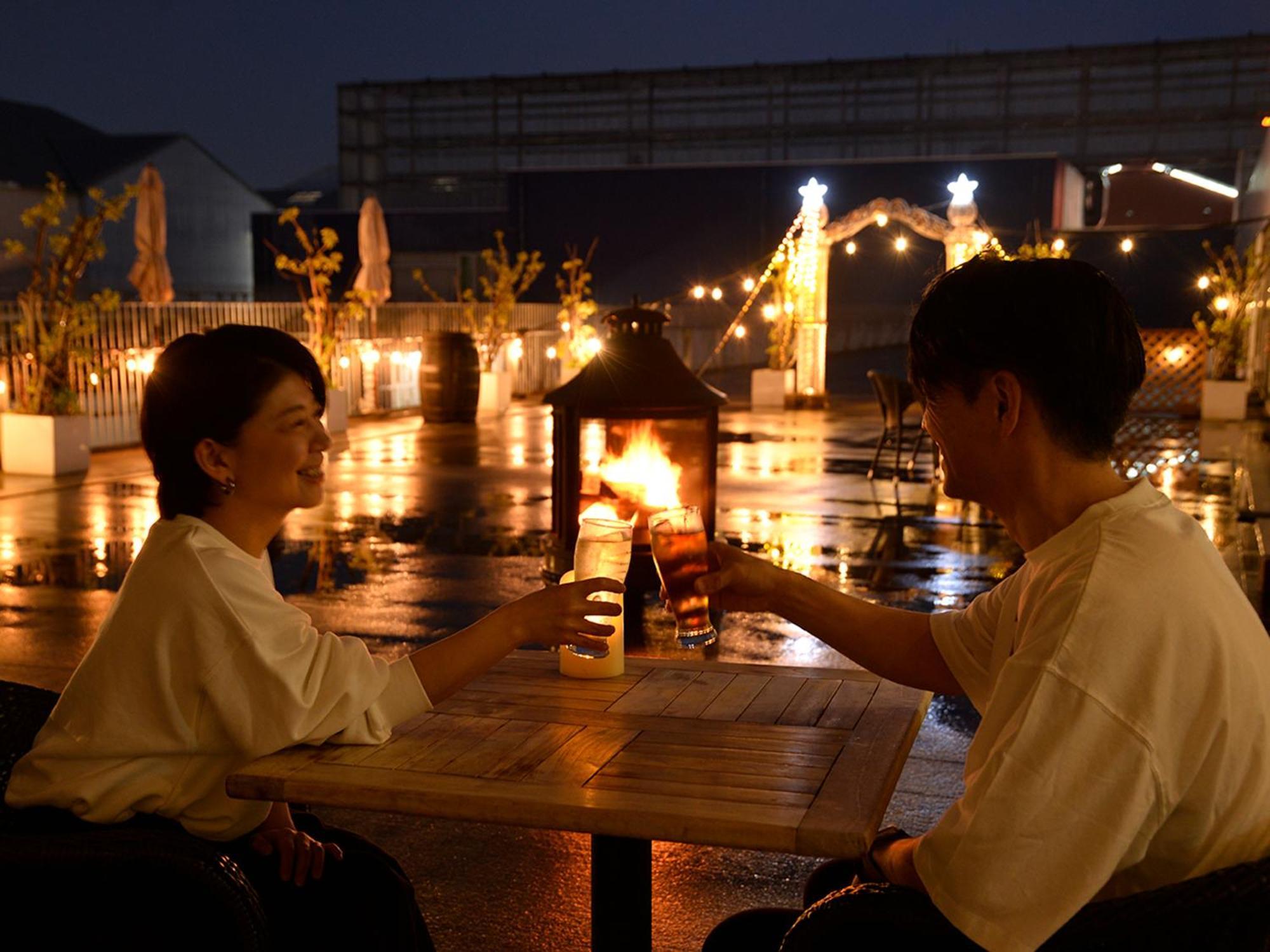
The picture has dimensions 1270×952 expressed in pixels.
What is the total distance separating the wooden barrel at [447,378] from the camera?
17047 millimetres

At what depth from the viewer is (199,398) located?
226 centimetres

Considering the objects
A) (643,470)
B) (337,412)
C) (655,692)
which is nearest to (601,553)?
(655,692)

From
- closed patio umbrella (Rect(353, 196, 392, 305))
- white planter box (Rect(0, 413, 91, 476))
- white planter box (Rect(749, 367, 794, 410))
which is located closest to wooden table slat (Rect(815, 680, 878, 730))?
white planter box (Rect(0, 413, 91, 476))

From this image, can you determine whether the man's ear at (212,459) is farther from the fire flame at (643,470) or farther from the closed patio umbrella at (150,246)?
the closed patio umbrella at (150,246)

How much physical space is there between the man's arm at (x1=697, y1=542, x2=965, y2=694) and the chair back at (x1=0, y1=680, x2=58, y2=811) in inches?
47.1

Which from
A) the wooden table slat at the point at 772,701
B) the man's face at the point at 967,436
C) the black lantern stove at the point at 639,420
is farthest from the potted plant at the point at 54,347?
the man's face at the point at 967,436

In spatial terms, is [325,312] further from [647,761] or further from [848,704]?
[647,761]

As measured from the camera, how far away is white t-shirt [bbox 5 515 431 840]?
2090mm

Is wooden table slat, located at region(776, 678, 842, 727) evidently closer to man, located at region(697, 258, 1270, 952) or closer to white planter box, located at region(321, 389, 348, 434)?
man, located at region(697, 258, 1270, 952)

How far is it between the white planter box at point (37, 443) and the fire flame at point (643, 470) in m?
7.44

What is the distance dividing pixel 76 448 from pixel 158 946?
11087 mm

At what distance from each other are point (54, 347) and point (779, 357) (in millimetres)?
11355

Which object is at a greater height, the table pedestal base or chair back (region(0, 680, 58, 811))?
chair back (region(0, 680, 58, 811))

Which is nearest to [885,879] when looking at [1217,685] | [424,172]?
[1217,685]
